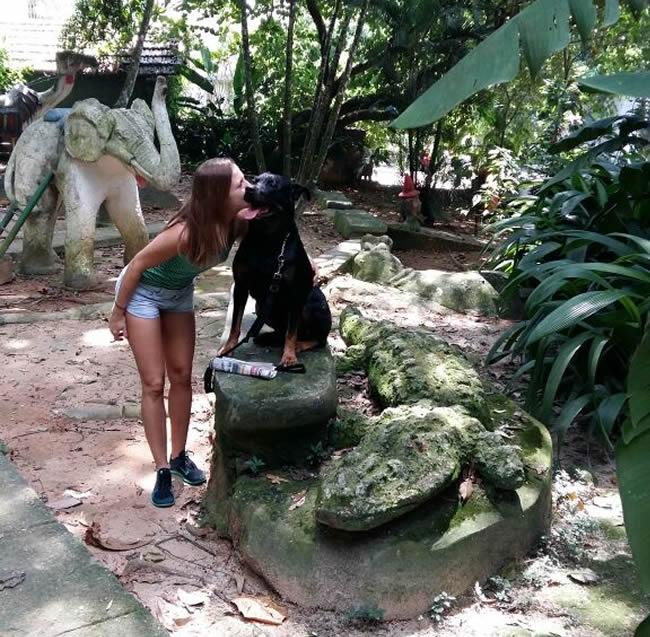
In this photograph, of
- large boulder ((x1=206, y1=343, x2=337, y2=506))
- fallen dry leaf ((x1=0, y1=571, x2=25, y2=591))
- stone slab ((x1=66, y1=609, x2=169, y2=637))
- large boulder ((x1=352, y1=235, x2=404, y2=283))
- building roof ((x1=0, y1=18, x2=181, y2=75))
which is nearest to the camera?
stone slab ((x1=66, y1=609, x2=169, y2=637))

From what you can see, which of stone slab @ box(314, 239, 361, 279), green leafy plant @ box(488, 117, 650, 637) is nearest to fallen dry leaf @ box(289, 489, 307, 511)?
green leafy plant @ box(488, 117, 650, 637)

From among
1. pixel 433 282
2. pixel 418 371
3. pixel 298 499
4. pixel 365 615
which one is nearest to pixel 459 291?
pixel 433 282

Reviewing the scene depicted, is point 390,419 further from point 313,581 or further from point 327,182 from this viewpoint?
point 327,182

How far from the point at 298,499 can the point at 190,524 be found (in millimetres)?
584

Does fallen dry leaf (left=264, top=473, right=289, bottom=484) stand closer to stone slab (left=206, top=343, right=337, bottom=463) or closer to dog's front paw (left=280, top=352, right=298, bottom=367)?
stone slab (left=206, top=343, right=337, bottom=463)

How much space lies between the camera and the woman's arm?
3.13 metres

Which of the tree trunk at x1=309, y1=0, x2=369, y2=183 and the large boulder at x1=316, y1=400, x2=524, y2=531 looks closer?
the large boulder at x1=316, y1=400, x2=524, y2=531

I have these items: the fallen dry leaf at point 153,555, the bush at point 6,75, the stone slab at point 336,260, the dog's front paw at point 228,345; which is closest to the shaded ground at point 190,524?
the fallen dry leaf at point 153,555

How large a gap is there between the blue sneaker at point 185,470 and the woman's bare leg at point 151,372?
0.72 feet

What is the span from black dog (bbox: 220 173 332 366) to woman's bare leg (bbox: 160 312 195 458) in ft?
0.58

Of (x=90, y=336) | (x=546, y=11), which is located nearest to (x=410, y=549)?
(x=546, y=11)

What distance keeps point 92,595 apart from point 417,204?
32.0 ft

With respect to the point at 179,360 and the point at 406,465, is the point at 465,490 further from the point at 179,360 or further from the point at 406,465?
the point at 179,360

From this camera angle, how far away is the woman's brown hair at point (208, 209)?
119 inches
